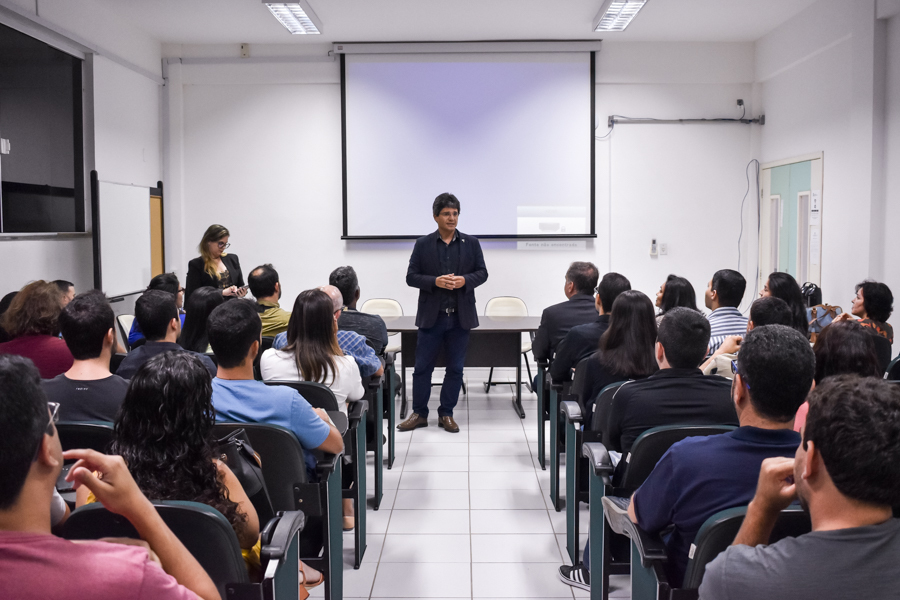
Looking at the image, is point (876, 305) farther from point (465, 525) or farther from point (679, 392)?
point (465, 525)

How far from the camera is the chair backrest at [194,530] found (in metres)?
1.25

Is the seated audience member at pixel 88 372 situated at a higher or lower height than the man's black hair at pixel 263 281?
lower

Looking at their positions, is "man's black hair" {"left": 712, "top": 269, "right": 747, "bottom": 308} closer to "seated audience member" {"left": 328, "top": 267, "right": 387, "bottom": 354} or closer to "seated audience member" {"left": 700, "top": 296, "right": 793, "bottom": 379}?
"seated audience member" {"left": 700, "top": 296, "right": 793, "bottom": 379}

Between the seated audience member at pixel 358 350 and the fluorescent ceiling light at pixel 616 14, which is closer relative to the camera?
the seated audience member at pixel 358 350

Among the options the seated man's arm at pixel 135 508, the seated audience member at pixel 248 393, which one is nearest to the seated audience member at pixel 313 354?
the seated audience member at pixel 248 393

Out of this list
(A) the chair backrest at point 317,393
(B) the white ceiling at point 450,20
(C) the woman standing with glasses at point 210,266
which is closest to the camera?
(A) the chair backrest at point 317,393

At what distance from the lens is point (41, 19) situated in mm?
4727

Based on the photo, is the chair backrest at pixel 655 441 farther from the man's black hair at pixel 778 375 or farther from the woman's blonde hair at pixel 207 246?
the woman's blonde hair at pixel 207 246

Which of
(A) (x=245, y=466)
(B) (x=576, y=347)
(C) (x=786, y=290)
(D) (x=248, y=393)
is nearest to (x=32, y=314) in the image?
(D) (x=248, y=393)

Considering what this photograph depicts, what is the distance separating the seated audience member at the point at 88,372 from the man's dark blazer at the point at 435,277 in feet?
8.53

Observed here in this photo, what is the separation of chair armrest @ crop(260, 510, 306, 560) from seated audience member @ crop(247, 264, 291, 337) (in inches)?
89.1

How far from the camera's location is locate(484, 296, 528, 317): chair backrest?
20.7 ft

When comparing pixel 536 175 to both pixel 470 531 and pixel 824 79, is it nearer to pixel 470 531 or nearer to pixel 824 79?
pixel 824 79

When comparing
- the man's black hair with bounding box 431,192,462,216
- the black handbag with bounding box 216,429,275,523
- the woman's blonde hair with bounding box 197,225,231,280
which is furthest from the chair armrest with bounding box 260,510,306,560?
the woman's blonde hair with bounding box 197,225,231,280
